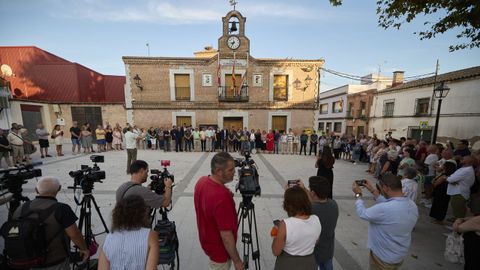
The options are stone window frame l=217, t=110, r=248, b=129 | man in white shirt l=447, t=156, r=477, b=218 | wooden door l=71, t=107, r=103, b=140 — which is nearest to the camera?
man in white shirt l=447, t=156, r=477, b=218

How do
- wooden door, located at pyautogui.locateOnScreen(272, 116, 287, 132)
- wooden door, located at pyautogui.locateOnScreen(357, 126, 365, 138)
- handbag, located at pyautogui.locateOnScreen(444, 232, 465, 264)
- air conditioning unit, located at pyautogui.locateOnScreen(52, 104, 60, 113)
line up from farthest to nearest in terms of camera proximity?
wooden door, located at pyautogui.locateOnScreen(357, 126, 365, 138), wooden door, located at pyautogui.locateOnScreen(272, 116, 287, 132), air conditioning unit, located at pyautogui.locateOnScreen(52, 104, 60, 113), handbag, located at pyautogui.locateOnScreen(444, 232, 465, 264)

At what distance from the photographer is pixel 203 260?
2729 mm

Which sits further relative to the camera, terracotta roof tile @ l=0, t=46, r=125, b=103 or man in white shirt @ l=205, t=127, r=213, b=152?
terracotta roof tile @ l=0, t=46, r=125, b=103

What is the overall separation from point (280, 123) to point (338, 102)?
15.2 meters

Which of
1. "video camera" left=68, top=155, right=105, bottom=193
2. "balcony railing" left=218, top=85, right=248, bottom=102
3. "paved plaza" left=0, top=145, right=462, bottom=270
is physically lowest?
"paved plaza" left=0, top=145, right=462, bottom=270

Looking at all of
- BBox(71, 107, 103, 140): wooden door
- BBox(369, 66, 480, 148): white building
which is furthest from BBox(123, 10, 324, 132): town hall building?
BBox(369, 66, 480, 148): white building

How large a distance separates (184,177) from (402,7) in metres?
7.63

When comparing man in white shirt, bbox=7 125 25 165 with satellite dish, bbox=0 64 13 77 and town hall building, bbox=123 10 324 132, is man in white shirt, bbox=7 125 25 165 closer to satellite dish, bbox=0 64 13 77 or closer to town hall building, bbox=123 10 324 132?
town hall building, bbox=123 10 324 132

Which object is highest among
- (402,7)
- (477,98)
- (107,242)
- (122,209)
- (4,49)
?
(4,49)

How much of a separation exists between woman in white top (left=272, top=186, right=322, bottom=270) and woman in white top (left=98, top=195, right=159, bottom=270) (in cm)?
100

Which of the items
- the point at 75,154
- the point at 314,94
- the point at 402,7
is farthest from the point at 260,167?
the point at 75,154

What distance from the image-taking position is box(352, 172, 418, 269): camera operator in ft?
5.91

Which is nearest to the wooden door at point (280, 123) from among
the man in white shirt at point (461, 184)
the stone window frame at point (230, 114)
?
the stone window frame at point (230, 114)

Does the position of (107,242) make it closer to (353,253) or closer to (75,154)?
(353,253)
